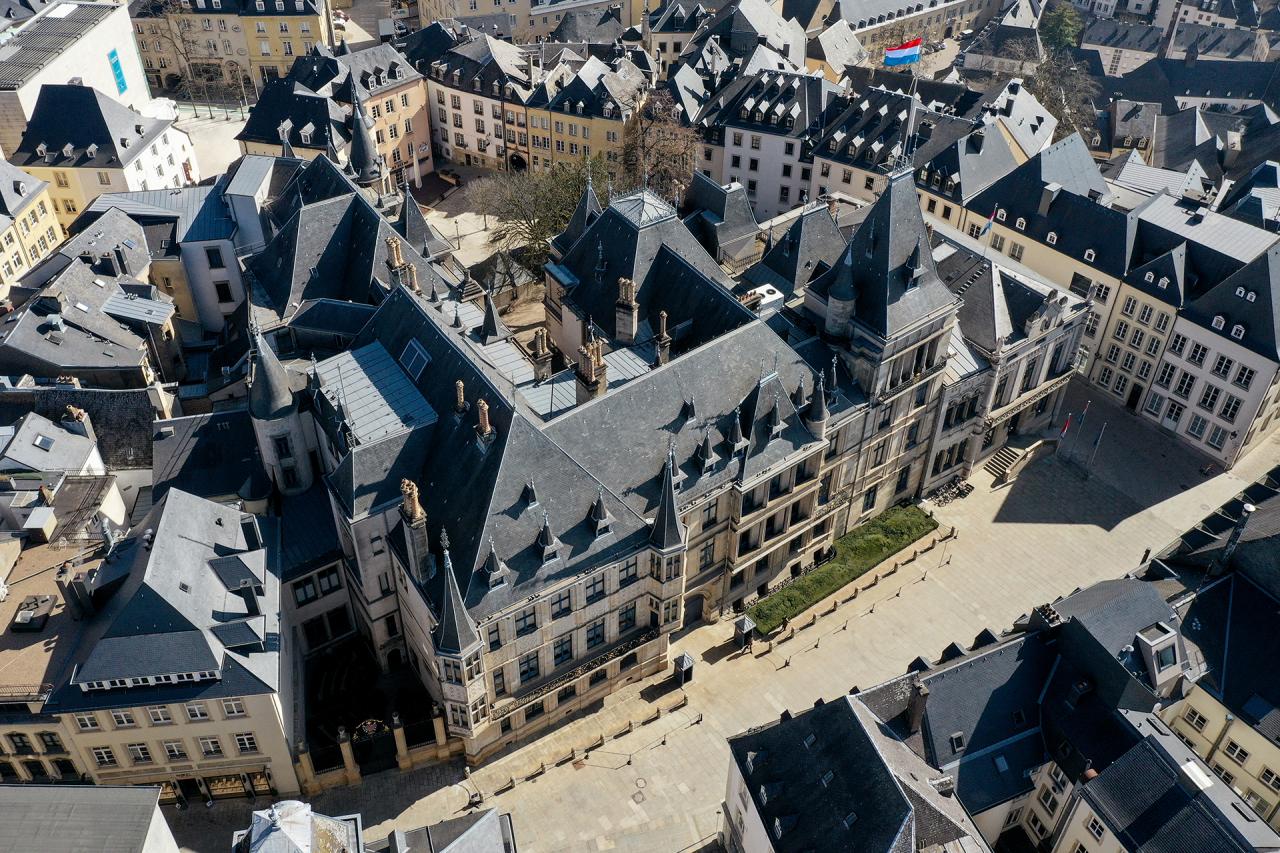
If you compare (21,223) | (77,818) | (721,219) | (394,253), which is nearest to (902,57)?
(721,219)

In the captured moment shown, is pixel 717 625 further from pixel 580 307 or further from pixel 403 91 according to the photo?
pixel 403 91

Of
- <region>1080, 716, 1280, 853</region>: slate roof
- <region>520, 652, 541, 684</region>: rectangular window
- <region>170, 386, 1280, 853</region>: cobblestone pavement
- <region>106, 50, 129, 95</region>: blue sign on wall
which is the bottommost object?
<region>170, 386, 1280, 853</region>: cobblestone pavement

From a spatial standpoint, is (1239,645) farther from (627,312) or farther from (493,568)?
(627,312)

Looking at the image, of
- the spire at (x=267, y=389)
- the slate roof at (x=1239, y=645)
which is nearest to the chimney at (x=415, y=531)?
the spire at (x=267, y=389)

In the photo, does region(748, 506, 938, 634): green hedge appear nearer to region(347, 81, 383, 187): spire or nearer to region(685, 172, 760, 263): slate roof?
region(685, 172, 760, 263): slate roof

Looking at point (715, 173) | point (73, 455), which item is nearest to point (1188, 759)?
point (73, 455)

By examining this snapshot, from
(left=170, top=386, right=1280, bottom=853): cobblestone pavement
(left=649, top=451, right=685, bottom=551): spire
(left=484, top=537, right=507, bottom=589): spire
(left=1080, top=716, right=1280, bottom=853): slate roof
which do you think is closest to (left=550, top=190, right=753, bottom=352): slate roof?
→ (left=649, top=451, right=685, bottom=551): spire
